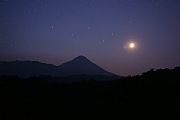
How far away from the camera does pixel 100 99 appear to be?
39.6 meters

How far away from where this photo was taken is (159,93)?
3622 centimetres

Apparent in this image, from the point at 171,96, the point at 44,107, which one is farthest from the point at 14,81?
the point at 171,96

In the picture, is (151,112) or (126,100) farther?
(126,100)

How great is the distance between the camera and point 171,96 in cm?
3434

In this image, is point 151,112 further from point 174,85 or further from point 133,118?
point 174,85

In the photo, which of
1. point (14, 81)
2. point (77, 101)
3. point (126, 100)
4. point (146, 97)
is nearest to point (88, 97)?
point (77, 101)

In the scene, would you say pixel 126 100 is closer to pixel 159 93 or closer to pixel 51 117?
pixel 159 93

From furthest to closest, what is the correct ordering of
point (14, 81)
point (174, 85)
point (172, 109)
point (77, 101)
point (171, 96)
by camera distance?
point (14, 81), point (77, 101), point (174, 85), point (171, 96), point (172, 109)

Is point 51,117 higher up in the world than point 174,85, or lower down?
lower down

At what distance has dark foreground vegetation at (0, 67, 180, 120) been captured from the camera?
33531 mm

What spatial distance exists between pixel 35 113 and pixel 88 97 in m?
9.50

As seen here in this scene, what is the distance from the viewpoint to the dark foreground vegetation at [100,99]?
110 feet

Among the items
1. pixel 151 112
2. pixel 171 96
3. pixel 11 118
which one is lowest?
pixel 11 118

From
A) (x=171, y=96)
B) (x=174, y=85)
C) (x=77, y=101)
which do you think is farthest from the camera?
(x=77, y=101)
